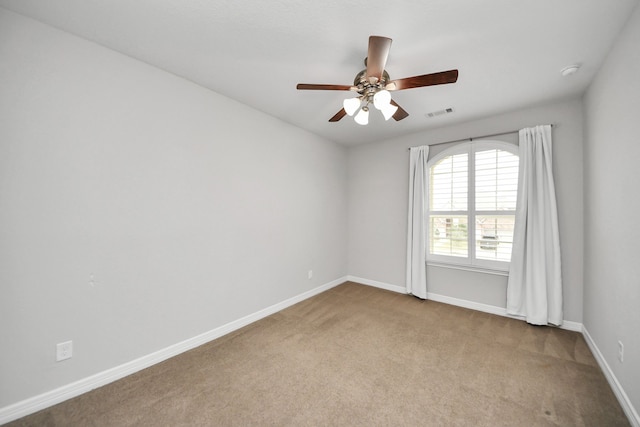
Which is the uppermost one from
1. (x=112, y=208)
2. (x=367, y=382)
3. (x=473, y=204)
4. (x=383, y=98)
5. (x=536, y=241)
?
(x=383, y=98)

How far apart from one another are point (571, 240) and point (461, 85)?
2184mm

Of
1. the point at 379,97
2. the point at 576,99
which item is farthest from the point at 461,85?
the point at 576,99

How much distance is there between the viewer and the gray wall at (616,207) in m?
1.54

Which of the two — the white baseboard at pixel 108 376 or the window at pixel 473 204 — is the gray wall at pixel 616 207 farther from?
the white baseboard at pixel 108 376

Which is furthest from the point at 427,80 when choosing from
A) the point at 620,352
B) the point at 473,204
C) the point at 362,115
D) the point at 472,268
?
the point at 472,268

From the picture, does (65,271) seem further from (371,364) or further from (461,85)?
(461,85)

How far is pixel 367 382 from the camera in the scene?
1899 mm

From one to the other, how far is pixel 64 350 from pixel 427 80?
10.5ft

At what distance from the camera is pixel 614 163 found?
6.07ft

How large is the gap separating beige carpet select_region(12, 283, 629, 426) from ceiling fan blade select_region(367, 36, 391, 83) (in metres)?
2.36

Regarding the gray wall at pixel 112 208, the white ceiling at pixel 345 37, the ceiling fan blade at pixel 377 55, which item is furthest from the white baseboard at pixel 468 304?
the ceiling fan blade at pixel 377 55

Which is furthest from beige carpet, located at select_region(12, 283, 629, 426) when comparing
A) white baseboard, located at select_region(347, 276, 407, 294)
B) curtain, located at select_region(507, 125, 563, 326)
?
white baseboard, located at select_region(347, 276, 407, 294)

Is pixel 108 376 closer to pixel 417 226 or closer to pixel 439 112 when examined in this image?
pixel 417 226

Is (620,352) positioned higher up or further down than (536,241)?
further down
